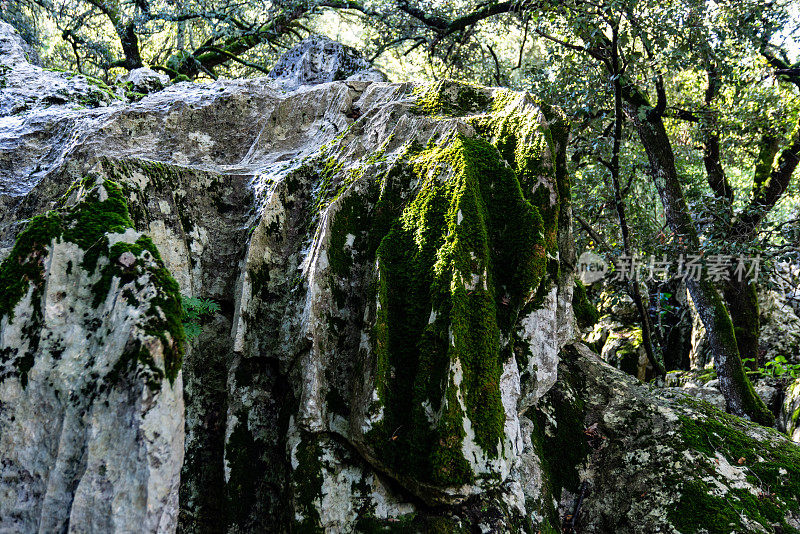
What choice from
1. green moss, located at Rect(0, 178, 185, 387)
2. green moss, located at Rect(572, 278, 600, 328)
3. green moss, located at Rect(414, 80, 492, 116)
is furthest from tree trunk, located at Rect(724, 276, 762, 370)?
green moss, located at Rect(0, 178, 185, 387)

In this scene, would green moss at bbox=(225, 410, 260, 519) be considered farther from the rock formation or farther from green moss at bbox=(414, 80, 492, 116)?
green moss at bbox=(414, 80, 492, 116)

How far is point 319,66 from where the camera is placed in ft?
28.5

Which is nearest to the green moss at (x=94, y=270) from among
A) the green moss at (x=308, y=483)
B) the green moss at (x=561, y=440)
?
the green moss at (x=308, y=483)

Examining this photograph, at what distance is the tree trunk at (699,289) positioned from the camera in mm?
7730

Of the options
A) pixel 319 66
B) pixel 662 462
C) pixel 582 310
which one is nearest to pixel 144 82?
pixel 319 66

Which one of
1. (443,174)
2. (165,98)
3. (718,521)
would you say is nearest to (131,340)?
(443,174)

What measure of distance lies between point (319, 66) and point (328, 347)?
622 centimetres

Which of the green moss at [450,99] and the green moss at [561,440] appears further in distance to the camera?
the green moss at [450,99]

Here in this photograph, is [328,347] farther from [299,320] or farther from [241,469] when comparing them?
[241,469]

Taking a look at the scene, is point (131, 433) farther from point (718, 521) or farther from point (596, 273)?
point (596, 273)

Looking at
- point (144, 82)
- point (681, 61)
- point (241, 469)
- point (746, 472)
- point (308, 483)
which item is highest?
point (144, 82)

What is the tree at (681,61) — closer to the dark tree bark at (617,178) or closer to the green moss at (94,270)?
the dark tree bark at (617,178)

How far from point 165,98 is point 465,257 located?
5.20m

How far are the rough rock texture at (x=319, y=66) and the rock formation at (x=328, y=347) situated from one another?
2462 mm
